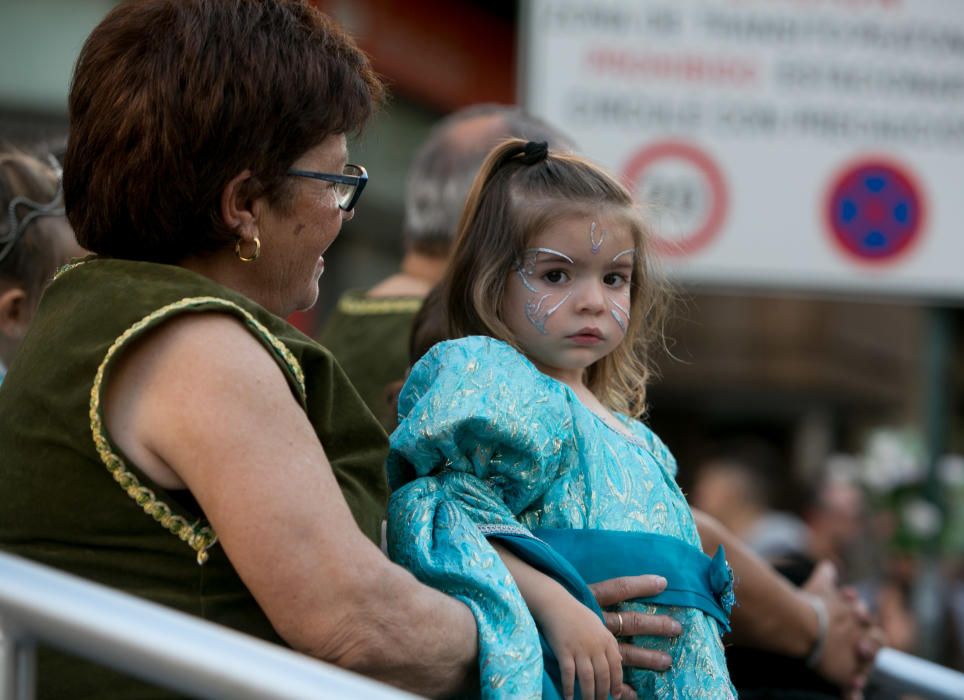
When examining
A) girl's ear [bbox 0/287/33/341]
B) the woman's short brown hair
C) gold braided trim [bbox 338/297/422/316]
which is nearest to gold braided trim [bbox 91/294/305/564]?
the woman's short brown hair

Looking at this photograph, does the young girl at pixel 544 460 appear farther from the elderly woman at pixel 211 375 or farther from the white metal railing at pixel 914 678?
the white metal railing at pixel 914 678

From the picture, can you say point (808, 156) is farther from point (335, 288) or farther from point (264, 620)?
point (264, 620)

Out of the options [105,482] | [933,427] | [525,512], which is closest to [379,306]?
[525,512]

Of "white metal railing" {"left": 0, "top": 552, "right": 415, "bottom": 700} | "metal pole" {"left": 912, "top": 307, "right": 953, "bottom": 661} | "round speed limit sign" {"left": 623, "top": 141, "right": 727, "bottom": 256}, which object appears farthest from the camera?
"metal pole" {"left": 912, "top": 307, "right": 953, "bottom": 661}

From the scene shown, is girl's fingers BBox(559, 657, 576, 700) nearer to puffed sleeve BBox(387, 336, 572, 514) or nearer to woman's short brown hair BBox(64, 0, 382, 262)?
puffed sleeve BBox(387, 336, 572, 514)

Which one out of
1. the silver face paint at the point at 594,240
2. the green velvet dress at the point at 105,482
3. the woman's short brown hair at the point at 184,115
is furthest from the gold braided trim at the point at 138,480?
the silver face paint at the point at 594,240

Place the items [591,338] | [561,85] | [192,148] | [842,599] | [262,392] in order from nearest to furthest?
[262,392] → [192,148] → [591,338] → [842,599] → [561,85]

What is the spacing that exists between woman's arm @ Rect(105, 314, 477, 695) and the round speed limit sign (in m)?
4.83

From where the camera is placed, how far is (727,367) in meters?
22.6

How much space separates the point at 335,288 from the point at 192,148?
786 centimetres

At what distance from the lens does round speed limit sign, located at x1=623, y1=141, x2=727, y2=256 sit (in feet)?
22.2

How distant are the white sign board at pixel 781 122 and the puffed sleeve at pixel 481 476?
14.5 ft

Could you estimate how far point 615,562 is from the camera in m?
2.42

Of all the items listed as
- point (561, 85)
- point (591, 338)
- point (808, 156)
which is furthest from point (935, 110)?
point (591, 338)
